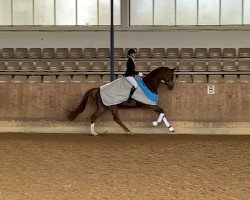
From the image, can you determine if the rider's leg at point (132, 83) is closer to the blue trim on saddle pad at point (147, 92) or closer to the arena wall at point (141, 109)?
the blue trim on saddle pad at point (147, 92)

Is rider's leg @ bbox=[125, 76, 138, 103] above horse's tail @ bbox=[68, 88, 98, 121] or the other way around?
above

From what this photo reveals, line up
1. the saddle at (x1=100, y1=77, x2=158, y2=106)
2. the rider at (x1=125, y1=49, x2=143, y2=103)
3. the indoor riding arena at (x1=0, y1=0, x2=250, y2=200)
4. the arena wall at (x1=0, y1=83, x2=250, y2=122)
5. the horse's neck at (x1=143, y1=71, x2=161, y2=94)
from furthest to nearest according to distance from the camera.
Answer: the arena wall at (x1=0, y1=83, x2=250, y2=122) < the horse's neck at (x1=143, y1=71, x2=161, y2=94) < the saddle at (x1=100, y1=77, x2=158, y2=106) < the rider at (x1=125, y1=49, x2=143, y2=103) < the indoor riding arena at (x1=0, y1=0, x2=250, y2=200)

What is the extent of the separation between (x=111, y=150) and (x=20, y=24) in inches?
458

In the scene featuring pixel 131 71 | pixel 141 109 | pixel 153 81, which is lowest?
pixel 141 109

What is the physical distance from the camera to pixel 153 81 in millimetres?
14883

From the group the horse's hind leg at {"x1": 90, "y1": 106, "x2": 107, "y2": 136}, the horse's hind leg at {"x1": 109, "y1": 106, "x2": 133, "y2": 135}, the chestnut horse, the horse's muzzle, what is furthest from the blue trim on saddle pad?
the horse's hind leg at {"x1": 90, "y1": 106, "x2": 107, "y2": 136}

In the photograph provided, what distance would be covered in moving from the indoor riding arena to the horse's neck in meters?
0.42

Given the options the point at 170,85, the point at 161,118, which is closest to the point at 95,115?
the point at 161,118

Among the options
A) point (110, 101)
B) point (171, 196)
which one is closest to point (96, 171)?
point (171, 196)

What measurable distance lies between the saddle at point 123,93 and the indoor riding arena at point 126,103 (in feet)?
1.64

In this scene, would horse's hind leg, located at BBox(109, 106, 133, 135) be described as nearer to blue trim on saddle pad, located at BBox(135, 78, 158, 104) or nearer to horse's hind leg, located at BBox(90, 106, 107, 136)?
horse's hind leg, located at BBox(90, 106, 107, 136)

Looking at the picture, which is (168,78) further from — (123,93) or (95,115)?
(95,115)

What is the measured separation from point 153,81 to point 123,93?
83 cm

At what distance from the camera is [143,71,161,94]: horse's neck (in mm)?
14875
